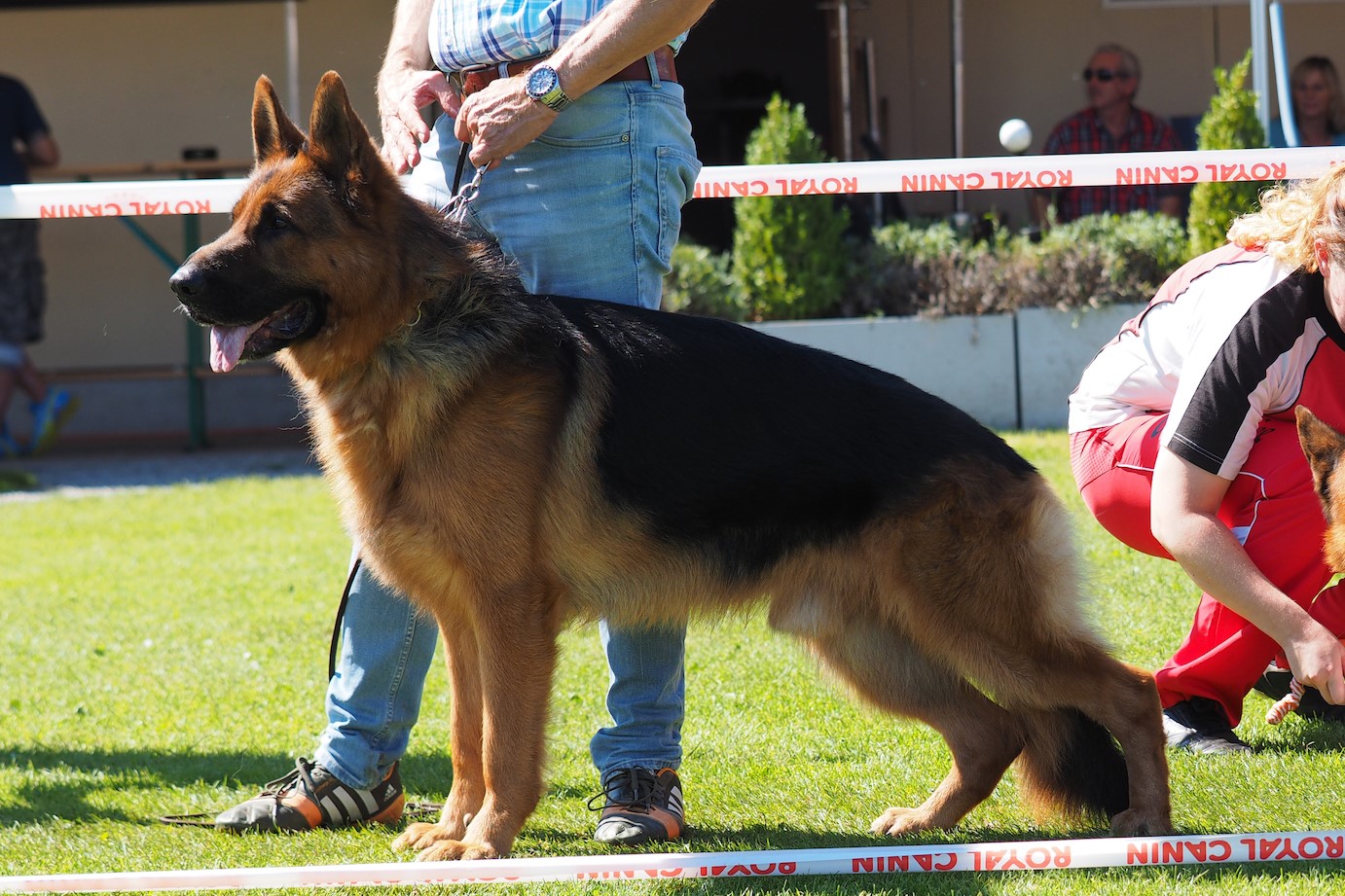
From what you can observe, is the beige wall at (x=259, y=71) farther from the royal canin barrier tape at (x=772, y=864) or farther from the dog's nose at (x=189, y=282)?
the royal canin barrier tape at (x=772, y=864)

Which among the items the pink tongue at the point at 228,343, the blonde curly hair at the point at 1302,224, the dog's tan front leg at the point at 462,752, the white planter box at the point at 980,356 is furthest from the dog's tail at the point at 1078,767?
the white planter box at the point at 980,356

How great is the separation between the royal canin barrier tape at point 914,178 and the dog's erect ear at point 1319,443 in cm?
136

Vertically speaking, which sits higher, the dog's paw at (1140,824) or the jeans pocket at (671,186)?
the jeans pocket at (671,186)

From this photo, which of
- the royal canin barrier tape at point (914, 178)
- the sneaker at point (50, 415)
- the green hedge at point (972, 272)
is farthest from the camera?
the sneaker at point (50, 415)

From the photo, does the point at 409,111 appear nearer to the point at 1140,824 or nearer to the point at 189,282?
the point at 189,282

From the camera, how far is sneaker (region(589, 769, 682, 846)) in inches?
132

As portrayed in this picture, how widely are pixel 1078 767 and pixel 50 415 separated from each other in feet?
32.2

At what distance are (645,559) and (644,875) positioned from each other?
735 mm

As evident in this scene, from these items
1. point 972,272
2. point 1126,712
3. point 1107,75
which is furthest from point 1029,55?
point 1126,712

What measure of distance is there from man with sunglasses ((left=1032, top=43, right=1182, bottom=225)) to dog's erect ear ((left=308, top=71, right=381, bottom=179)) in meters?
8.00

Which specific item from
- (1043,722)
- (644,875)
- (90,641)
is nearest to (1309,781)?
(1043,722)

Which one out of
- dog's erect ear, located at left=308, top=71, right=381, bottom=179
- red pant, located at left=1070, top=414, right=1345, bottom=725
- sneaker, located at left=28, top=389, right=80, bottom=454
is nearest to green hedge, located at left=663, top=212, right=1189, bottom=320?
sneaker, located at left=28, top=389, right=80, bottom=454

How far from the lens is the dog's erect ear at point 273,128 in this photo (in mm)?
3262

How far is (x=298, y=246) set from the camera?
10.2ft
